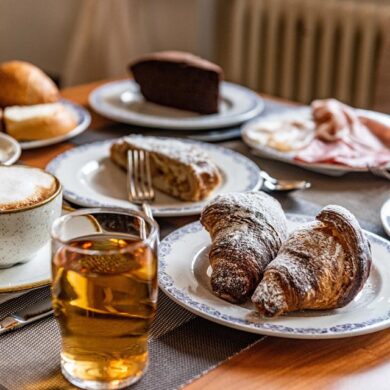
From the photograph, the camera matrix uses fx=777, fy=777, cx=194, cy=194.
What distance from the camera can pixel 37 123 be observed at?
1.52m

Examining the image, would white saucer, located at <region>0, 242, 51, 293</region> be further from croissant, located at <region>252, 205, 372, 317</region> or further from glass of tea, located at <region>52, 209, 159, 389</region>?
croissant, located at <region>252, 205, 372, 317</region>

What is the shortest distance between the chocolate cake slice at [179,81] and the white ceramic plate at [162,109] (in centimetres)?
2

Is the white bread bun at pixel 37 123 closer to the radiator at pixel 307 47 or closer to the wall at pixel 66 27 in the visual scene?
the radiator at pixel 307 47

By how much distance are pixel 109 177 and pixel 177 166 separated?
136mm

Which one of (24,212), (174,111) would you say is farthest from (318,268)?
(174,111)

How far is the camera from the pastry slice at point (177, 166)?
127 centimetres

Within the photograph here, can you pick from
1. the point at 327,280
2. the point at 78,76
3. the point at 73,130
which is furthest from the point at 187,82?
the point at 78,76

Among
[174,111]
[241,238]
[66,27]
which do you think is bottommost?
[66,27]

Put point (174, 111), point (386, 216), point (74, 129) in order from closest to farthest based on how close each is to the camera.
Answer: point (386, 216), point (74, 129), point (174, 111)

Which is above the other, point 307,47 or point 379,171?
point 379,171

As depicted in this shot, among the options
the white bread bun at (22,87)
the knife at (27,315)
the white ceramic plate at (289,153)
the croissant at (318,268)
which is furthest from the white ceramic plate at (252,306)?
the white bread bun at (22,87)

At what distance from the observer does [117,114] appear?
1674 millimetres

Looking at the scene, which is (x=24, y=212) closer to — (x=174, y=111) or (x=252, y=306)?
(x=252, y=306)

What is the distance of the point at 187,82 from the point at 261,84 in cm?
158
